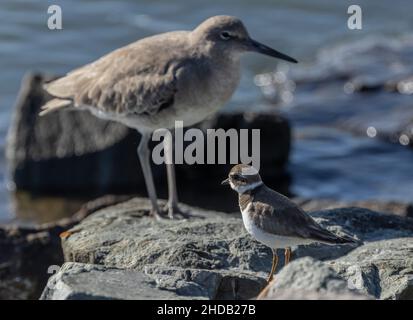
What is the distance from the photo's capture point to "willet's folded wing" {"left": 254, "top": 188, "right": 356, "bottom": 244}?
7570 mm

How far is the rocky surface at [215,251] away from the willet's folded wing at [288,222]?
348 mm

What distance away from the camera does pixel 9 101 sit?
60.7 feet

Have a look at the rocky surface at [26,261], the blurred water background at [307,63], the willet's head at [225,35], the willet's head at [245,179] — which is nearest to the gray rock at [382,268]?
the willet's head at [245,179]

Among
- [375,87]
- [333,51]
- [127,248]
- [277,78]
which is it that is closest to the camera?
[127,248]

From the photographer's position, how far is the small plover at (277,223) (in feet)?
24.9

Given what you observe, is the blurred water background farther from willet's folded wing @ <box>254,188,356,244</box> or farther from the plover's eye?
willet's folded wing @ <box>254,188,356,244</box>

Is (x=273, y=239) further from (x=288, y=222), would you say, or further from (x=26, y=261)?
(x=26, y=261)

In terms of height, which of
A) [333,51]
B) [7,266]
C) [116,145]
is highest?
[333,51]

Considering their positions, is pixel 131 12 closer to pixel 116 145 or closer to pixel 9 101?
pixel 9 101

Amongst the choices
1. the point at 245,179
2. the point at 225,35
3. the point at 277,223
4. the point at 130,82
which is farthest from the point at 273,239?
the point at 130,82
